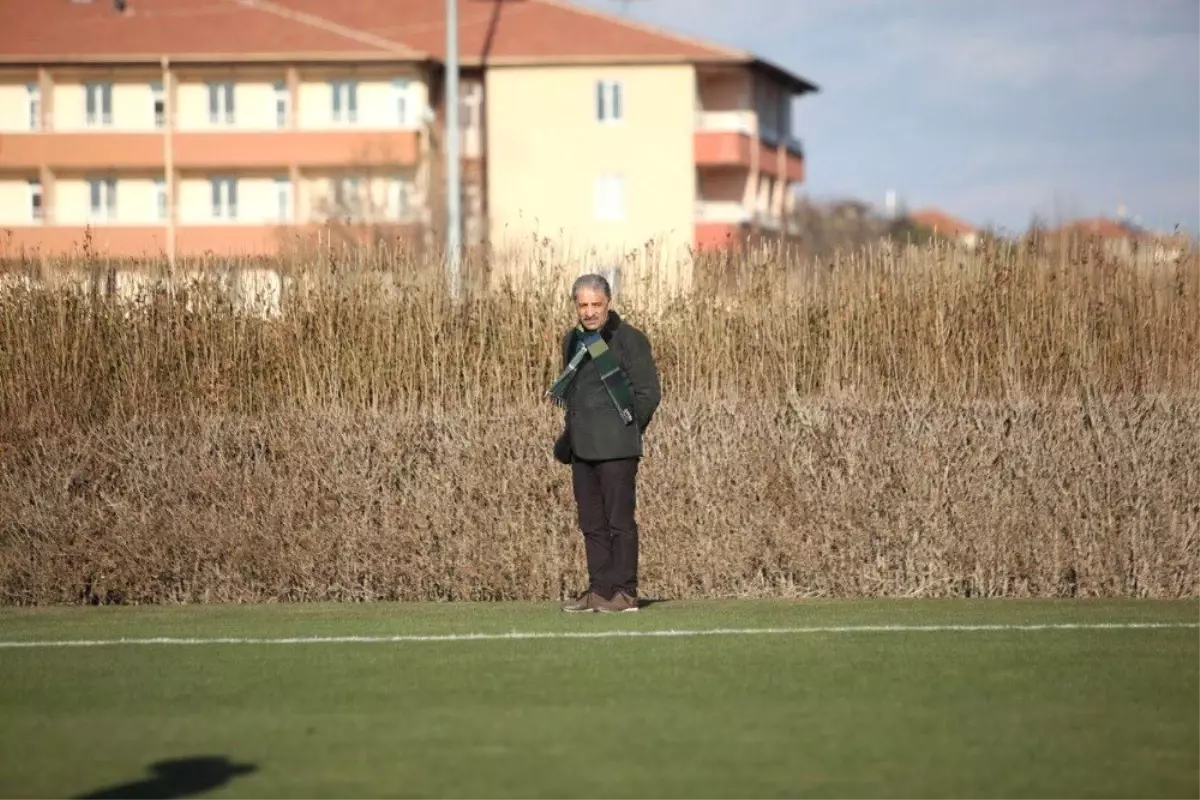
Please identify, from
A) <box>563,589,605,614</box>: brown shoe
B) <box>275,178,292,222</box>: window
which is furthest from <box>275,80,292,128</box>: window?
<box>563,589,605,614</box>: brown shoe

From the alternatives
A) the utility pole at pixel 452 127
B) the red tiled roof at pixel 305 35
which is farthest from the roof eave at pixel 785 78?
the utility pole at pixel 452 127

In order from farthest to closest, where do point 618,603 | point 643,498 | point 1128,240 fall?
point 1128,240, point 643,498, point 618,603

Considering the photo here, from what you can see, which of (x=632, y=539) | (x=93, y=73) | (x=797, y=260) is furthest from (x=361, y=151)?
(x=632, y=539)

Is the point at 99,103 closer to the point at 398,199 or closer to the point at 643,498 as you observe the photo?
the point at 398,199

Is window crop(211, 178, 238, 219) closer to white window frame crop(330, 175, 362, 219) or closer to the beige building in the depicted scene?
the beige building

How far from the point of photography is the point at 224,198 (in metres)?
75.8

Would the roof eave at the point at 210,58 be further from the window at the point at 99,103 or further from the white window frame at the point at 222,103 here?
the white window frame at the point at 222,103

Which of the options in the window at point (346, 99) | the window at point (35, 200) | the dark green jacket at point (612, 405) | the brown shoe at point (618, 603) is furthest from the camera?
the window at point (35, 200)

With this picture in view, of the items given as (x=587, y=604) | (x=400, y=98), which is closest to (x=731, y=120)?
(x=400, y=98)

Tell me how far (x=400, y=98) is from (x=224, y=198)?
23.1 feet

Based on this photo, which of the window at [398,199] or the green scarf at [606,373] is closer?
the green scarf at [606,373]

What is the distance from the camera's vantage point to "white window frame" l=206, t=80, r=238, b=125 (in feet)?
249

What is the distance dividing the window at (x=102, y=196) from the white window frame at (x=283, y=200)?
5.81m

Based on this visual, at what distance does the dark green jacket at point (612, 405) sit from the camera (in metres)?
12.6
